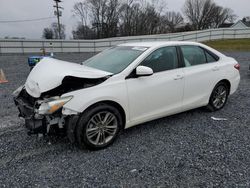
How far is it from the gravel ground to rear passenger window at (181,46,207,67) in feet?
3.83

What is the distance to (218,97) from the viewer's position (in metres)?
4.32

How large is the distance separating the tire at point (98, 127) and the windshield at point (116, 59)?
662 mm

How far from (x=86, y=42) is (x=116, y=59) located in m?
18.5

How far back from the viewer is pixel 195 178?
232 cm

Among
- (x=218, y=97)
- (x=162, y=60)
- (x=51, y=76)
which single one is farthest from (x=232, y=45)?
(x=51, y=76)

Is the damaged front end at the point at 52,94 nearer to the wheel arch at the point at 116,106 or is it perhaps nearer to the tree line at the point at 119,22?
the wheel arch at the point at 116,106

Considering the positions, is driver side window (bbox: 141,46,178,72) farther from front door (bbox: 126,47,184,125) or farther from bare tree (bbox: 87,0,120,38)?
bare tree (bbox: 87,0,120,38)

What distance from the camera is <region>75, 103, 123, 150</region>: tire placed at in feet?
8.86

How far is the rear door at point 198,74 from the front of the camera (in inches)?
145

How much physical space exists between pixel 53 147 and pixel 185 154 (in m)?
1.97

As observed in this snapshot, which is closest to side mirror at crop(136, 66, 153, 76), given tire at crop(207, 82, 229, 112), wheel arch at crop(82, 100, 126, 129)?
wheel arch at crop(82, 100, 126, 129)

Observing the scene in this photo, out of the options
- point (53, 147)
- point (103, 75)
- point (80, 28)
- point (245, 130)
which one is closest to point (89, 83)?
point (103, 75)

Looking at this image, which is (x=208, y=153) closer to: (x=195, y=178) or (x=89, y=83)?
(x=195, y=178)

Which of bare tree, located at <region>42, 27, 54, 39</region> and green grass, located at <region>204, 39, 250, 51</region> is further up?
bare tree, located at <region>42, 27, 54, 39</region>
